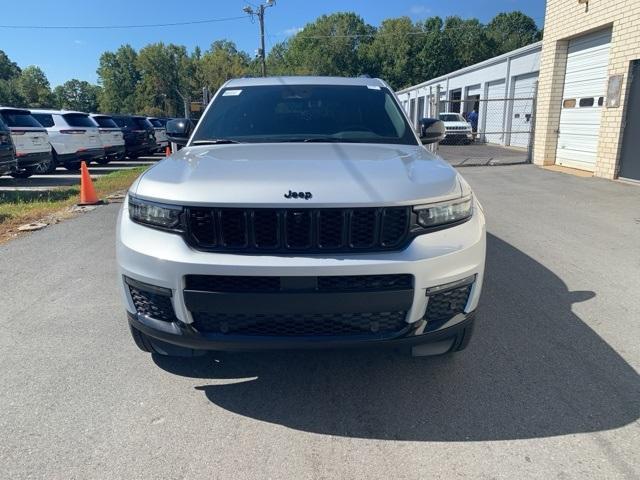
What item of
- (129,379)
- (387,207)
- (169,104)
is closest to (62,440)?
(129,379)

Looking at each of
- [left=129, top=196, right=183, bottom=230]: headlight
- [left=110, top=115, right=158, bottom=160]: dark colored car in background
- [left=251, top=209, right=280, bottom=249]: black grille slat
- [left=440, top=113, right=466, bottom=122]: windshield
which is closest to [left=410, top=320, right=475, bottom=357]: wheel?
[left=251, top=209, right=280, bottom=249]: black grille slat

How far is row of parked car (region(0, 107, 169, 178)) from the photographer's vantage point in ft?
37.1

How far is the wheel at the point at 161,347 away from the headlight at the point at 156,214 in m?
0.62

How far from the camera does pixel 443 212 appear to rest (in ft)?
8.43

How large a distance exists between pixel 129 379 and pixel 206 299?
105 centimetres

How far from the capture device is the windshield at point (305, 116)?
12.6 ft

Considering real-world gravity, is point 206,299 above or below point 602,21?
below

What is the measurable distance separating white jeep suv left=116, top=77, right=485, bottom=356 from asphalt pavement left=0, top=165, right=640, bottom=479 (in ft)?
1.24

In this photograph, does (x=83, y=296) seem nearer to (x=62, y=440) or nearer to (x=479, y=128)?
(x=62, y=440)

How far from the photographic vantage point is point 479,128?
29344 mm

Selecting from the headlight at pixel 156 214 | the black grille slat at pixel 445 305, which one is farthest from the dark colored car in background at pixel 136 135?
the black grille slat at pixel 445 305

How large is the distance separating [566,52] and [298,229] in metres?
14.0

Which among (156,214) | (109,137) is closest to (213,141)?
(156,214)

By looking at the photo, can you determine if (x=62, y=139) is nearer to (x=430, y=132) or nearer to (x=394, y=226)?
(x=430, y=132)
